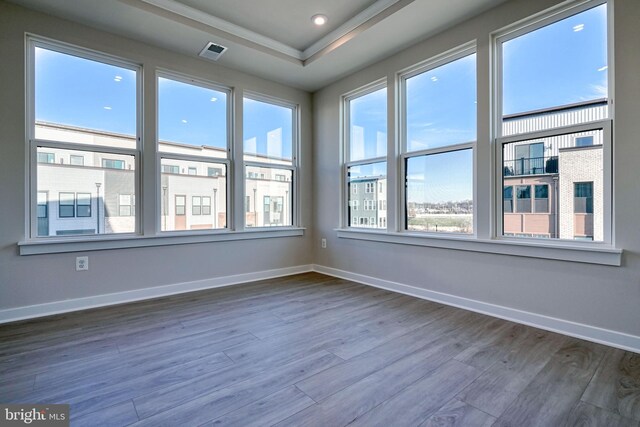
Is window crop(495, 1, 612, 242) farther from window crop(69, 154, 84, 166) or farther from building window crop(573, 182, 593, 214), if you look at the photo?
window crop(69, 154, 84, 166)

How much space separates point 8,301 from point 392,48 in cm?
450

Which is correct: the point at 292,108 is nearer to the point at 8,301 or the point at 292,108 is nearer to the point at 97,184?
the point at 97,184

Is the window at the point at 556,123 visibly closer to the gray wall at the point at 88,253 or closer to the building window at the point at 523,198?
the building window at the point at 523,198

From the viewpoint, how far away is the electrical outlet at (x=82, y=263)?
3.06 m

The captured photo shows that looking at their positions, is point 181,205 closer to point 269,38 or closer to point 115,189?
point 115,189

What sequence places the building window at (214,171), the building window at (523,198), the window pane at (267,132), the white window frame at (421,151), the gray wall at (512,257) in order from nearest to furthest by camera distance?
the gray wall at (512,257) → the building window at (523,198) → the white window frame at (421,151) → the building window at (214,171) → the window pane at (267,132)

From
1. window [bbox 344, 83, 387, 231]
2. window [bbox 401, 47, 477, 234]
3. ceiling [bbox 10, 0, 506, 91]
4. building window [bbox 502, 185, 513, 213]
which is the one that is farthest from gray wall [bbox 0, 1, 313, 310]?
building window [bbox 502, 185, 513, 213]

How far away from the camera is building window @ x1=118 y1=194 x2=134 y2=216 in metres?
3.31

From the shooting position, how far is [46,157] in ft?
9.69

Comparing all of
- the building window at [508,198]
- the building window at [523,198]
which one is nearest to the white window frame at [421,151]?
the building window at [508,198]

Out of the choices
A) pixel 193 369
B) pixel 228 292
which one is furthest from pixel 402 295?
pixel 193 369

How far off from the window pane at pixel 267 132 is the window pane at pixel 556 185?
2.88m

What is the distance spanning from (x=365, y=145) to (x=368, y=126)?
249 millimetres

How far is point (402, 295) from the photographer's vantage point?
355 cm
